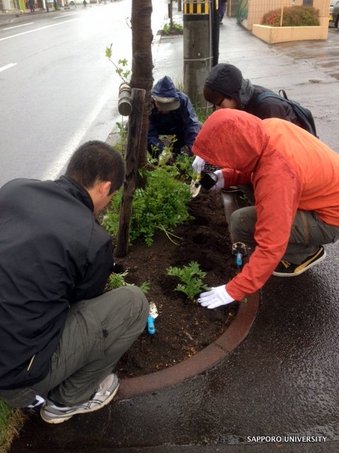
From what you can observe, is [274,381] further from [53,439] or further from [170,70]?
[170,70]

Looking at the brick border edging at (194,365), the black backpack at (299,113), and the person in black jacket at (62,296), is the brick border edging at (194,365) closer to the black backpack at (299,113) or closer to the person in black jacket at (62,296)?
the person in black jacket at (62,296)

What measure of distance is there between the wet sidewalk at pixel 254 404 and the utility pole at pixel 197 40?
12.9ft

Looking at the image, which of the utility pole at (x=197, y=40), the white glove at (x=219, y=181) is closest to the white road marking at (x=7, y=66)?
the utility pole at (x=197, y=40)

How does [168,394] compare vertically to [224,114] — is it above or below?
below

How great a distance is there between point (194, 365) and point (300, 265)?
1095 millimetres

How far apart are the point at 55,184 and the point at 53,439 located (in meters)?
1.21

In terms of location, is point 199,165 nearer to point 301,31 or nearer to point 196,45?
point 196,45

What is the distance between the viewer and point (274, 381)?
2.29 meters

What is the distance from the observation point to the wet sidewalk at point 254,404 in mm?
1992

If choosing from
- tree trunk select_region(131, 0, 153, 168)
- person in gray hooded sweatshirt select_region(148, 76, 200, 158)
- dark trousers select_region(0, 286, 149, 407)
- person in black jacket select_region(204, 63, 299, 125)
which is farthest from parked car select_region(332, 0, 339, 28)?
dark trousers select_region(0, 286, 149, 407)

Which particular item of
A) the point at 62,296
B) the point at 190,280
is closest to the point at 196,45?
the point at 190,280

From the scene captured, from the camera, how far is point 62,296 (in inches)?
69.6

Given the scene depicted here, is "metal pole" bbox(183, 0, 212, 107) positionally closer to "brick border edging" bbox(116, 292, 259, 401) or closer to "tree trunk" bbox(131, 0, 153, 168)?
"tree trunk" bbox(131, 0, 153, 168)

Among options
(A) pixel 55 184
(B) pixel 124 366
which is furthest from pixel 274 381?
(A) pixel 55 184
